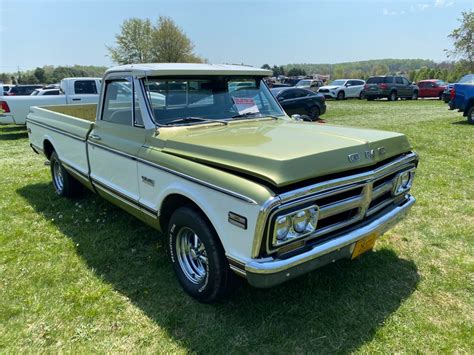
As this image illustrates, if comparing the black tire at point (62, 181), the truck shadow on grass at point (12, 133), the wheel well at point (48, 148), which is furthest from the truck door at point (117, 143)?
the truck shadow on grass at point (12, 133)

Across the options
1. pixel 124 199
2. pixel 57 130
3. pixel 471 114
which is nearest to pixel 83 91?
pixel 57 130

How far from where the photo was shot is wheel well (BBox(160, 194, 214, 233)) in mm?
3132

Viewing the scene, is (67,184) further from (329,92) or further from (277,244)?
(329,92)

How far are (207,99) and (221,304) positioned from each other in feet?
6.65

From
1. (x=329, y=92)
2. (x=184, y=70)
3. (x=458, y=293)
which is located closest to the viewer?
(x=458, y=293)

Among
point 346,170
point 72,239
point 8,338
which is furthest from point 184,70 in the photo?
point 8,338

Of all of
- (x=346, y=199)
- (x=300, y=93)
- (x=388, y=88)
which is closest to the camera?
(x=346, y=199)

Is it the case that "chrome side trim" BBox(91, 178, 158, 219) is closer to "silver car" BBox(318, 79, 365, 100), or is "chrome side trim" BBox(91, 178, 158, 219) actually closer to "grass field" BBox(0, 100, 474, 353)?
"grass field" BBox(0, 100, 474, 353)

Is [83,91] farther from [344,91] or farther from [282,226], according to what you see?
[344,91]

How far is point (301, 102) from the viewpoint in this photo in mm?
15391

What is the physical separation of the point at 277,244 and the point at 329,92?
91.4ft

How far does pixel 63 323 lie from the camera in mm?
3029

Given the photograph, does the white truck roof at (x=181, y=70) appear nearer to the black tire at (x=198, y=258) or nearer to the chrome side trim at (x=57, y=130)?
the chrome side trim at (x=57, y=130)

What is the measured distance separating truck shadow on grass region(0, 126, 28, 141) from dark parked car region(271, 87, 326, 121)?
961cm
